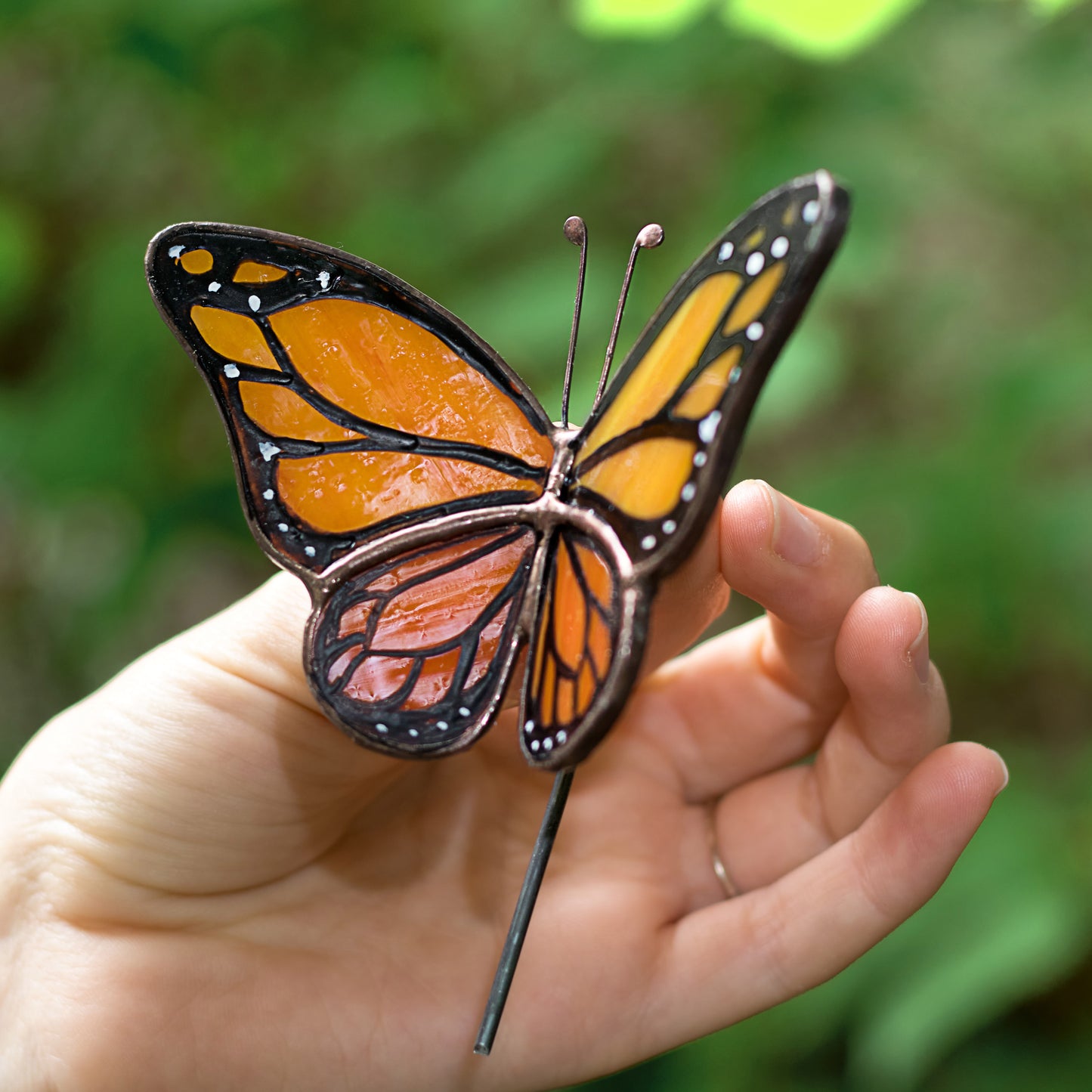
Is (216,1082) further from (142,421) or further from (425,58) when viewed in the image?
(425,58)

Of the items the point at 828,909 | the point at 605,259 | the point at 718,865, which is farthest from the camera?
the point at 605,259

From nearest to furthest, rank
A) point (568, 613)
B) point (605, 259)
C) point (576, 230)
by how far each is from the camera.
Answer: point (568, 613) < point (576, 230) < point (605, 259)

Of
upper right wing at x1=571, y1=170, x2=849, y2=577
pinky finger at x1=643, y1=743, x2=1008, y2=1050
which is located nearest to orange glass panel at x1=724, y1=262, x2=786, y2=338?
upper right wing at x1=571, y1=170, x2=849, y2=577

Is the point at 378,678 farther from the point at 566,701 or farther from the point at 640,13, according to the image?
the point at 640,13

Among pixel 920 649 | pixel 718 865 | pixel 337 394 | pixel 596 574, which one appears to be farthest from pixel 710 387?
pixel 718 865

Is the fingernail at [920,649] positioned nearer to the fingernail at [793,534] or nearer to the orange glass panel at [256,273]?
the fingernail at [793,534]

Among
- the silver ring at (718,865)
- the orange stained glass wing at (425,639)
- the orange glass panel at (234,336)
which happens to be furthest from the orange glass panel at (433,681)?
the silver ring at (718,865)
